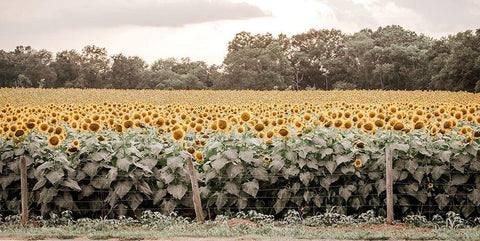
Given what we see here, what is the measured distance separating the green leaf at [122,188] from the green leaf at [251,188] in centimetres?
199

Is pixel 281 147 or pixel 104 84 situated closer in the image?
pixel 281 147

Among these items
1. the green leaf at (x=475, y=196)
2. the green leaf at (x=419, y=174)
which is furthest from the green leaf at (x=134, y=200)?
the green leaf at (x=475, y=196)

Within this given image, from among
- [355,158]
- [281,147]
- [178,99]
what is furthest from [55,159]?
[178,99]

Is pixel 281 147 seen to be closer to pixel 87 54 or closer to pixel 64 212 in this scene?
pixel 64 212

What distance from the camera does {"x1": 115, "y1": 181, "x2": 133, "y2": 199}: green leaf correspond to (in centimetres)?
1014

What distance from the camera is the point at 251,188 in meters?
10.3

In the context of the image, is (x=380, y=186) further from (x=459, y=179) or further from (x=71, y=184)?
(x=71, y=184)

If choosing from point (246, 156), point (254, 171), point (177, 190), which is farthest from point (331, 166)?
point (177, 190)

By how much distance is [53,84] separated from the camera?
7000cm

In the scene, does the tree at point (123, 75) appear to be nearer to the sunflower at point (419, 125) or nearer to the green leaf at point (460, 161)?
the sunflower at point (419, 125)

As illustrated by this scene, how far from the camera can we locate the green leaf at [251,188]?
10.2m

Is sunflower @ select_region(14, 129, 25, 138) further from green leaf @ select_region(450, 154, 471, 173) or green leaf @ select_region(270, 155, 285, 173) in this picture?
green leaf @ select_region(450, 154, 471, 173)

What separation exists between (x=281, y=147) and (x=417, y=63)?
61.3 metres

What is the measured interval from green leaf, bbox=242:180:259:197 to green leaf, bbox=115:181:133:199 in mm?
1989
